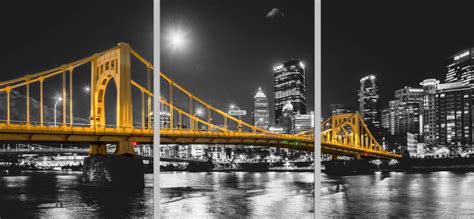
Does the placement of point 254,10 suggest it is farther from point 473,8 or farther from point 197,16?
point 473,8

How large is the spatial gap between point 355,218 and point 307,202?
4374 mm

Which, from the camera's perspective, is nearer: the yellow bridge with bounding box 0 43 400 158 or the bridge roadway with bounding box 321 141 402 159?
the yellow bridge with bounding box 0 43 400 158

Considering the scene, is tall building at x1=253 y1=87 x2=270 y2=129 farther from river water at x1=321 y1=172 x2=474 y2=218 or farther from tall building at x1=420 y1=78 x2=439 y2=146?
tall building at x1=420 y1=78 x2=439 y2=146

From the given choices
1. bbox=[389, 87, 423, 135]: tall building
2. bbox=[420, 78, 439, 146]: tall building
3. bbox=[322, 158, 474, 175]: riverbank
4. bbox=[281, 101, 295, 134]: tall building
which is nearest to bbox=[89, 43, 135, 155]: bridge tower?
bbox=[281, 101, 295, 134]: tall building

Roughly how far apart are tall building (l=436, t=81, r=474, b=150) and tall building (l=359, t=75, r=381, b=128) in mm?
2232

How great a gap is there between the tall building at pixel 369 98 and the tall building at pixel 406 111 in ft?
2.81

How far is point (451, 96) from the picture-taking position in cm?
1884

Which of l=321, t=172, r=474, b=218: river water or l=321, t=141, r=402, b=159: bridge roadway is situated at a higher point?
l=321, t=141, r=402, b=159: bridge roadway

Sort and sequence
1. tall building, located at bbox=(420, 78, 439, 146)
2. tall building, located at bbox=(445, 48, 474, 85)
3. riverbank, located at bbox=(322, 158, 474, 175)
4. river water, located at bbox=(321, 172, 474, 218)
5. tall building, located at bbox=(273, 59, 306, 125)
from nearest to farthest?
tall building, located at bbox=(273, 59, 306, 125), river water, located at bbox=(321, 172, 474, 218), tall building, located at bbox=(445, 48, 474, 85), tall building, located at bbox=(420, 78, 439, 146), riverbank, located at bbox=(322, 158, 474, 175)

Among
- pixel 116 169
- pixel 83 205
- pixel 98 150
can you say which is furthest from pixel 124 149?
pixel 83 205

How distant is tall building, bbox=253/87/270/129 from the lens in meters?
10.7

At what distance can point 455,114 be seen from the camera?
67.7ft

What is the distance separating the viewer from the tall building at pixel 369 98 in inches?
596

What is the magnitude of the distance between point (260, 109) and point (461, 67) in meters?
7.98
